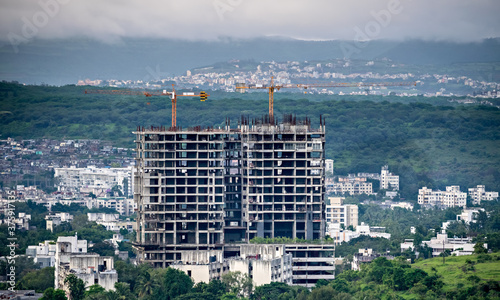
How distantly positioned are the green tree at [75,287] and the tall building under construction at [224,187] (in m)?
25.3

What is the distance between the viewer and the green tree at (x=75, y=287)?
10169cm

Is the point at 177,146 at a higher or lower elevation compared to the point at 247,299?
higher

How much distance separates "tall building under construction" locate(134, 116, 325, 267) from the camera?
129500 mm

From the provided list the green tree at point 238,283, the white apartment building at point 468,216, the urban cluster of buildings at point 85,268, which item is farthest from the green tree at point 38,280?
the white apartment building at point 468,216

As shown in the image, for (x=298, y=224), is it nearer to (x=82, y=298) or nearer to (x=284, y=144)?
(x=284, y=144)

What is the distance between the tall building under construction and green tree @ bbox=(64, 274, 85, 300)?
2535cm

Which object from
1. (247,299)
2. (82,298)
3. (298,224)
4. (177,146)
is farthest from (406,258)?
(82,298)

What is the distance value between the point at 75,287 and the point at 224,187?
106 feet

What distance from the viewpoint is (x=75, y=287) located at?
334ft

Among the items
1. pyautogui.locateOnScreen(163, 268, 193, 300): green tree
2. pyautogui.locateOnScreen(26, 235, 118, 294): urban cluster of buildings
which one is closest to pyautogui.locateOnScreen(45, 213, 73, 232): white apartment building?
pyautogui.locateOnScreen(26, 235, 118, 294): urban cluster of buildings

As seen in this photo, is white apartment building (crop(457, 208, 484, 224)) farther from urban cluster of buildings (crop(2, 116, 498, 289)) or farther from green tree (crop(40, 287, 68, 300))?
green tree (crop(40, 287, 68, 300))

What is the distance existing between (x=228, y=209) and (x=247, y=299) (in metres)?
27.1

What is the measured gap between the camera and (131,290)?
109 meters

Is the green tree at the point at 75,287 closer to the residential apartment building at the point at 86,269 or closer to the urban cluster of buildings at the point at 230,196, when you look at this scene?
the residential apartment building at the point at 86,269
